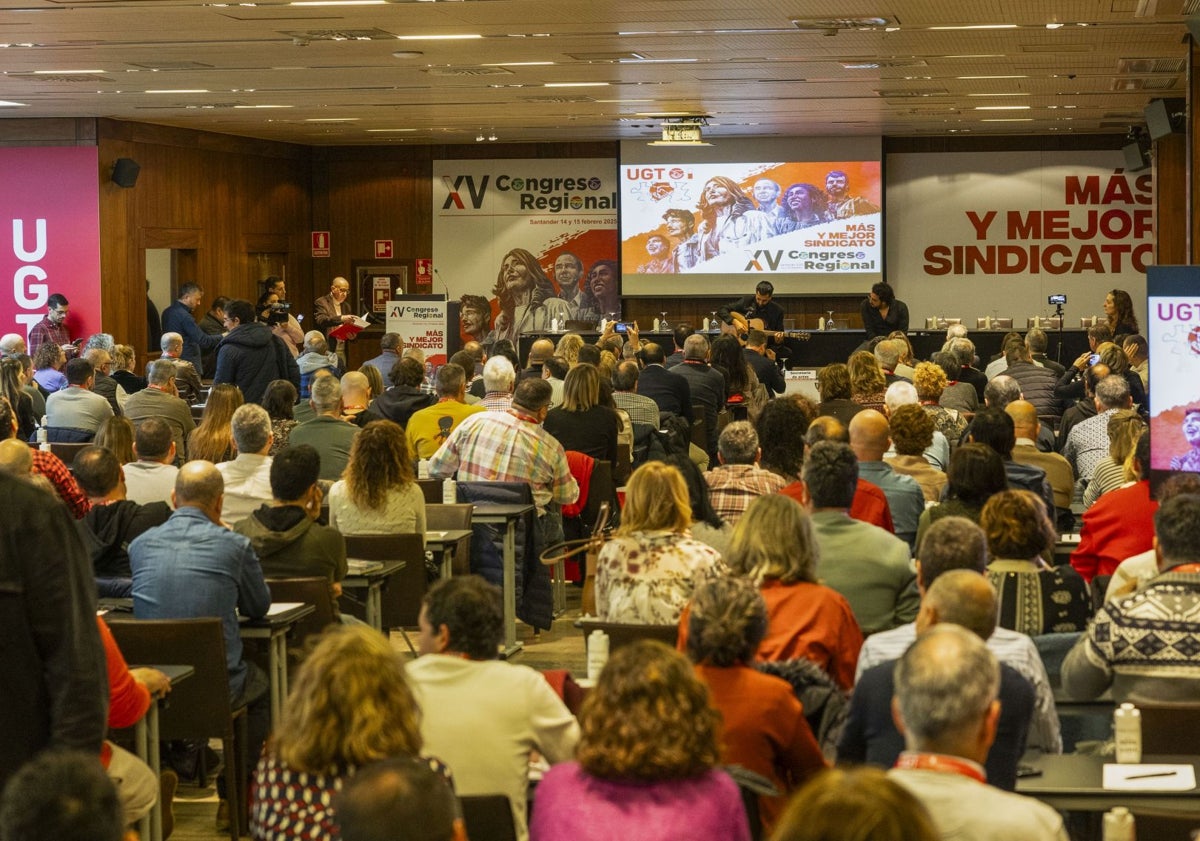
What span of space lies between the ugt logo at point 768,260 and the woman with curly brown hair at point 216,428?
41.4 ft

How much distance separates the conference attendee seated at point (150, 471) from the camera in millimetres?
7152

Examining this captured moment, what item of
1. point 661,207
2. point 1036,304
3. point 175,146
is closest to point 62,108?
point 175,146

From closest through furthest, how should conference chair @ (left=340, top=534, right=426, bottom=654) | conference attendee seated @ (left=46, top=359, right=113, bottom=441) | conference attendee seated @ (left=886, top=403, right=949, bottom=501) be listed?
conference chair @ (left=340, top=534, right=426, bottom=654)
conference attendee seated @ (left=886, top=403, right=949, bottom=501)
conference attendee seated @ (left=46, top=359, right=113, bottom=441)

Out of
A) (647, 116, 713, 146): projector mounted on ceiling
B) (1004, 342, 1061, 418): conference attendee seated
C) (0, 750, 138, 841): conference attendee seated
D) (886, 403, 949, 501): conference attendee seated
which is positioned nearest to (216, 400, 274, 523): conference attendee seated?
(886, 403, 949, 501): conference attendee seated

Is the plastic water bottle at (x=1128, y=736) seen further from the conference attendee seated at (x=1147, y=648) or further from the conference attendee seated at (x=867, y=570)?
the conference attendee seated at (x=867, y=570)

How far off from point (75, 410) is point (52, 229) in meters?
6.57

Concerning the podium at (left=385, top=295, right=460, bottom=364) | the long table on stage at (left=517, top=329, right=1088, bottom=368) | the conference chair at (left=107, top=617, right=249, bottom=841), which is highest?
the podium at (left=385, top=295, right=460, bottom=364)

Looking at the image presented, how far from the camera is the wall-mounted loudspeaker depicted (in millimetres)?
16500

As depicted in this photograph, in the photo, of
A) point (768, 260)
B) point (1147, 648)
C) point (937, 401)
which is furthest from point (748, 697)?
point (768, 260)

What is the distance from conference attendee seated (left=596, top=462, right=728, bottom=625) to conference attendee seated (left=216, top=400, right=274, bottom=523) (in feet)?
7.82

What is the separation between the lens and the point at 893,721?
3.48m

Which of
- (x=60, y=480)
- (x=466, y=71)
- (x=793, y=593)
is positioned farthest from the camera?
(x=466, y=71)

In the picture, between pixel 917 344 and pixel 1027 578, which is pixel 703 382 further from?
pixel 1027 578

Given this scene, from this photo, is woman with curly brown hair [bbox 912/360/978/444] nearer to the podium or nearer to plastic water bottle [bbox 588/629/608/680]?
plastic water bottle [bbox 588/629/608/680]
